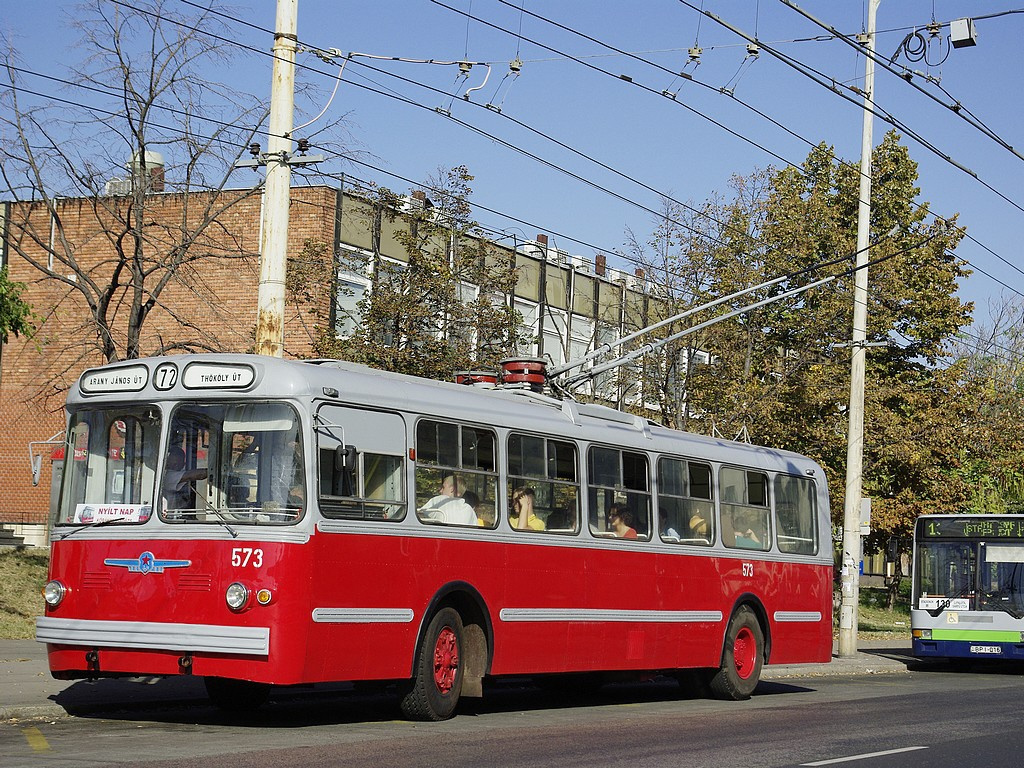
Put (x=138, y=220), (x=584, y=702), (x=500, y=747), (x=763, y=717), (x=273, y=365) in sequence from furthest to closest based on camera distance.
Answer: (x=138, y=220) → (x=584, y=702) → (x=763, y=717) → (x=273, y=365) → (x=500, y=747)

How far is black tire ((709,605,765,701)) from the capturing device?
59.7 ft

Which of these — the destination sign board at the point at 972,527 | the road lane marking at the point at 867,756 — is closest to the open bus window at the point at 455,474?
the road lane marking at the point at 867,756

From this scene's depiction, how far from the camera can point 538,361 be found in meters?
17.8

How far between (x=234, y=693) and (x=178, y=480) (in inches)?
106

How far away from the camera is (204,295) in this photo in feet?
89.1

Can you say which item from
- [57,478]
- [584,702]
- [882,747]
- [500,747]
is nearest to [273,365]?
[57,478]

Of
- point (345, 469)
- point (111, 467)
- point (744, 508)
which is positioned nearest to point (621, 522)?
point (744, 508)

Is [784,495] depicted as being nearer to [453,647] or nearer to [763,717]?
[763,717]

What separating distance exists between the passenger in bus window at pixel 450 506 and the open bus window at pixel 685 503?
3810 millimetres

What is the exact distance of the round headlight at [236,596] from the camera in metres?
11.5

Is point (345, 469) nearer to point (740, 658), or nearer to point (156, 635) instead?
point (156, 635)

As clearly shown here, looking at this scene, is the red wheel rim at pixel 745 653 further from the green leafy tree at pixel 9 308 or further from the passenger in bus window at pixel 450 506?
the green leafy tree at pixel 9 308

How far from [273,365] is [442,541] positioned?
7.68 feet

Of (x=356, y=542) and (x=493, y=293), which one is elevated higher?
(x=493, y=293)
